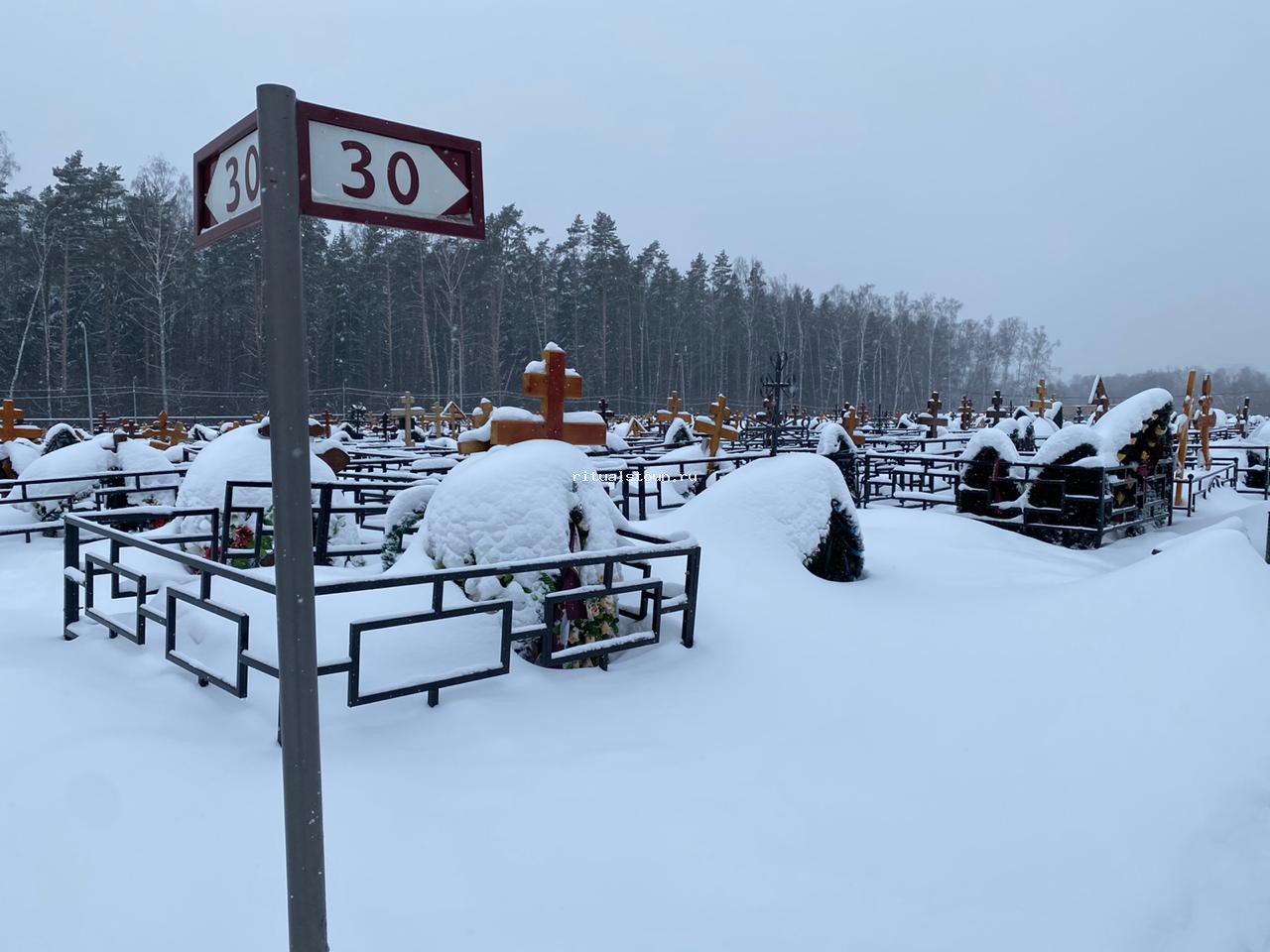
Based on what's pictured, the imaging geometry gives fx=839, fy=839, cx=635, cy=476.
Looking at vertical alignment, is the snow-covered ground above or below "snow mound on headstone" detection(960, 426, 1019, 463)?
below

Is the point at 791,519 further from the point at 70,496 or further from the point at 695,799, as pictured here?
the point at 70,496

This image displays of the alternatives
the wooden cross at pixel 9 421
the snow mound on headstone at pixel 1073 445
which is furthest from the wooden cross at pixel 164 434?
the snow mound on headstone at pixel 1073 445

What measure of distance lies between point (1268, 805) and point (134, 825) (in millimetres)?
5420

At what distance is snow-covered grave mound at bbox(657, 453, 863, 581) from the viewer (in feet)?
27.8

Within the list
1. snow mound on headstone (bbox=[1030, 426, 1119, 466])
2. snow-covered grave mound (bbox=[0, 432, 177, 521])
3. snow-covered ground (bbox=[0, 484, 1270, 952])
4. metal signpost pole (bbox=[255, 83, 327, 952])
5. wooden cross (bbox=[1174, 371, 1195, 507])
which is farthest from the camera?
wooden cross (bbox=[1174, 371, 1195, 507])

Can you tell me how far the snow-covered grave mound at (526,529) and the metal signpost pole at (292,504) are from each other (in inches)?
123

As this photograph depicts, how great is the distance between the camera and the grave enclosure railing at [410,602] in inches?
178

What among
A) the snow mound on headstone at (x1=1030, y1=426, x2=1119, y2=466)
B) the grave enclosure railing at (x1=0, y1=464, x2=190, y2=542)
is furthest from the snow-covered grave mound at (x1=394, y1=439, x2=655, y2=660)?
the snow mound on headstone at (x1=1030, y1=426, x2=1119, y2=466)

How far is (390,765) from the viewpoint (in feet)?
13.4

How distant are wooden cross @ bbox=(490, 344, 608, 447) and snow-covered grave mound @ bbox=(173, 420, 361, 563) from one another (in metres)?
2.58

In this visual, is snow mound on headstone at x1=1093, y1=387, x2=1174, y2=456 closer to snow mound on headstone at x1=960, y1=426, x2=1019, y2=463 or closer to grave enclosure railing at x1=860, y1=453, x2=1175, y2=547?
grave enclosure railing at x1=860, y1=453, x2=1175, y2=547

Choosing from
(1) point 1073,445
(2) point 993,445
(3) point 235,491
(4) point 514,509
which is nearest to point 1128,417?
(1) point 1073,445

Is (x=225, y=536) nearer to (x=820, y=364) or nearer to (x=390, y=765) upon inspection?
(x=390, y=765)

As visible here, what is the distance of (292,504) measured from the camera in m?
2.08
